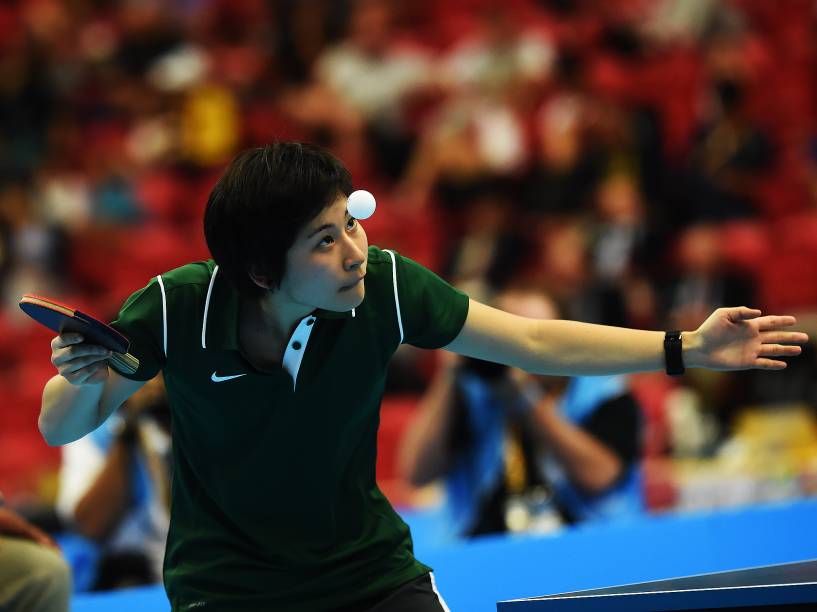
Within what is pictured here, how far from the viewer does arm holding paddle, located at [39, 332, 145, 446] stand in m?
1.83

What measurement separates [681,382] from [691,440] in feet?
0.90

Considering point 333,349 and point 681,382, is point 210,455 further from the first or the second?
point 681,382

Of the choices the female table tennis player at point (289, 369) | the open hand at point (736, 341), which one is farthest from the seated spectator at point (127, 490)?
the open hand at point (736, 341)

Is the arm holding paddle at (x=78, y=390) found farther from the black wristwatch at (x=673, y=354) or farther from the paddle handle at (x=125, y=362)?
the black wristwatch at (x=673, y=354)

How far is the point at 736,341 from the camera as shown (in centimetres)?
211

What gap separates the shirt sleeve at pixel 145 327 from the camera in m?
1.92

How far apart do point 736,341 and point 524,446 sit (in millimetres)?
1458

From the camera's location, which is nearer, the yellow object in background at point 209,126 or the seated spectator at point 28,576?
the seated spectator at point 28,576

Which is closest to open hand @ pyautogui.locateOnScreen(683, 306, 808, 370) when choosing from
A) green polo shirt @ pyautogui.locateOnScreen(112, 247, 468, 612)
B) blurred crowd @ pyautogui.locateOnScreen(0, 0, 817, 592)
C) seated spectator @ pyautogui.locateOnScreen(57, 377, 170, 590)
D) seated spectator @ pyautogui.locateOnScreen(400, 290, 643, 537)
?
green polo shirt @ pyautogui.locateOnScreen(112, 247, 468, 612)

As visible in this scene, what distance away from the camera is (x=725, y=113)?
24.5ft

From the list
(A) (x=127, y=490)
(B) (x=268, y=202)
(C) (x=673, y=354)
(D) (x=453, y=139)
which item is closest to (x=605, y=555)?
(C) (x=673, y=354)

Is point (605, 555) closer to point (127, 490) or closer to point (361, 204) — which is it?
point (127, 490)

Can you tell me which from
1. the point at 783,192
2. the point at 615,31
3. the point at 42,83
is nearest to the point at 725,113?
the point at 783,192

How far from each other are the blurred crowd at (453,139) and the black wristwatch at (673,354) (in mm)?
3353
